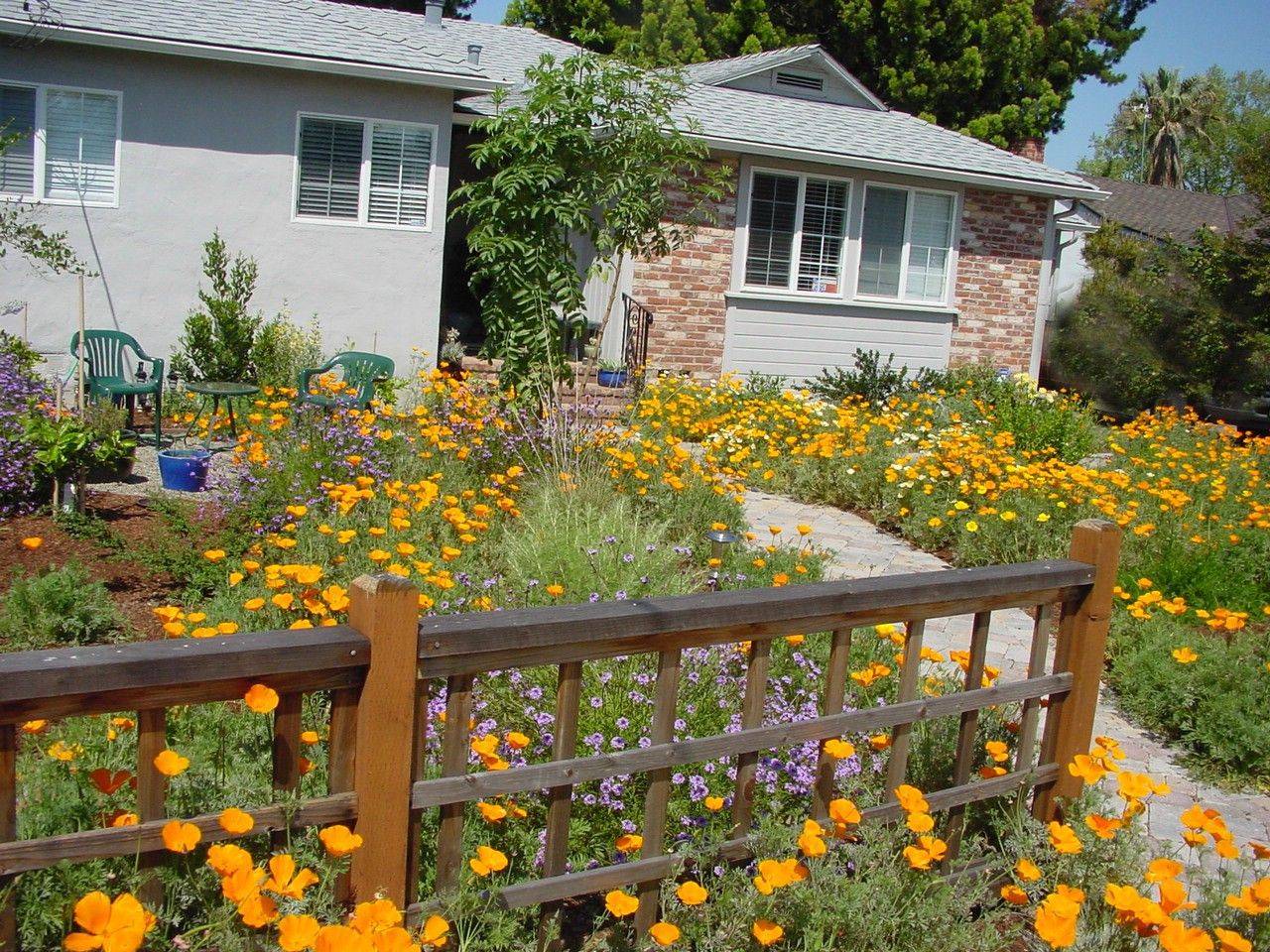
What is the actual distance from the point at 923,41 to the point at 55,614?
76.2 feet

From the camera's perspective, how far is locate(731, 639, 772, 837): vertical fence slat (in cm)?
280

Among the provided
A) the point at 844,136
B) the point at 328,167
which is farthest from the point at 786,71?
the point at 328,167

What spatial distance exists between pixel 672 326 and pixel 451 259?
13.4 feet

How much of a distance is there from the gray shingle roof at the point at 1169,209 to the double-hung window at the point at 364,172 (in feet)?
68.6

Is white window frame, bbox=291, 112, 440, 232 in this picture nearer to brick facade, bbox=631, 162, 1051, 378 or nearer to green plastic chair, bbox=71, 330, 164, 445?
green plastic chair, bbox=71, 330, 164, 445

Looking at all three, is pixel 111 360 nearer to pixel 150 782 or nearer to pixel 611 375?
pixel 611 375

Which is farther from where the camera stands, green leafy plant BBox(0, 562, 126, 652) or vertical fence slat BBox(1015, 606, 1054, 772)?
green leafy plant BBox(0, 562, 126, 652)

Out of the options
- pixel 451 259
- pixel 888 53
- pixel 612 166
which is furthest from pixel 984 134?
pixel 612 166

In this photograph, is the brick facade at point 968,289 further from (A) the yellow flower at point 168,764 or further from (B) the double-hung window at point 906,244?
(A) the yellow flower at point 168,764

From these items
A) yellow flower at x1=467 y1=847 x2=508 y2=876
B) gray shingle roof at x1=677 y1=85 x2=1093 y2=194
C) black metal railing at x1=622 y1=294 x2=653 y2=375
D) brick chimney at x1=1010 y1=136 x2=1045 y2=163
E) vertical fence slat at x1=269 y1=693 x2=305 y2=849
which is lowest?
yellow flower at x1=467 y1=847 x2=508 y2=876

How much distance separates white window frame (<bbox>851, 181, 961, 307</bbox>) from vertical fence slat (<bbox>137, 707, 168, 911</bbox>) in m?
14.5

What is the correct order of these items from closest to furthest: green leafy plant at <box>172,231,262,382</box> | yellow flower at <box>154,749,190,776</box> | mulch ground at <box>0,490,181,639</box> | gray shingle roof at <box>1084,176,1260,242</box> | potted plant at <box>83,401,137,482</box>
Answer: yellow flower at <box>154,749,190,776</box>
mulch ground at <box>0,490,181,639</box>
potted plant at <box>83,401,137,482</box>
green leafy plant at <box>172,231,262,382</box>
gray shingle roof at <box>1084,176,1260,242</box>

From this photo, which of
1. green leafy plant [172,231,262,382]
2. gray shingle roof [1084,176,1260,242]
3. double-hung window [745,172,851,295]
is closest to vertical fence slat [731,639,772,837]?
green leafy plant [172,231,262,382]

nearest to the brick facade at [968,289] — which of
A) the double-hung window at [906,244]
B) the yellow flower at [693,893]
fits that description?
the double-hung window at [906,244]
